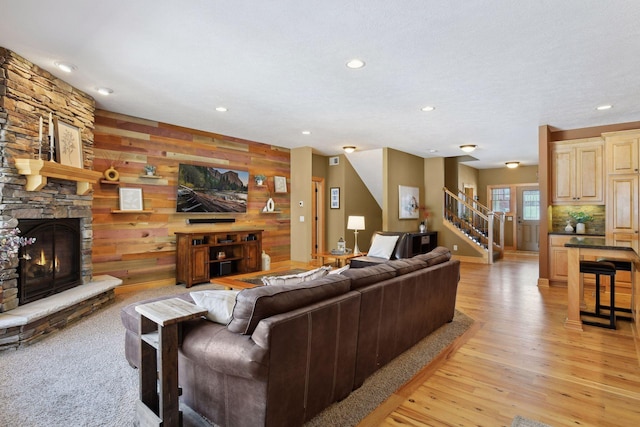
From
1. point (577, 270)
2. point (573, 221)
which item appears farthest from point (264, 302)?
point (573, 221)

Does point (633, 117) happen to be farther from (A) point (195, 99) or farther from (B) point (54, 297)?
(B) point (54, 297)

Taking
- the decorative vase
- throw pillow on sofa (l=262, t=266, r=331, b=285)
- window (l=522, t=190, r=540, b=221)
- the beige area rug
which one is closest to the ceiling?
throw pillow on sofa (l=262, t=266, r=331, b=285)

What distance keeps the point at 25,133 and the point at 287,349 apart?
11.3 ft

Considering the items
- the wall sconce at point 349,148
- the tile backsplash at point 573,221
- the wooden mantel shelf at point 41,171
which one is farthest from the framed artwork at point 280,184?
the tile backsplash at point 573,221

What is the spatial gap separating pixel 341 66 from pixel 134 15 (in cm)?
174

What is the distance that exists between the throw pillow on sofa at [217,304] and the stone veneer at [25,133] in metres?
2.33

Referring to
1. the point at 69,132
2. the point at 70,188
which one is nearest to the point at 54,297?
the point at 70,188

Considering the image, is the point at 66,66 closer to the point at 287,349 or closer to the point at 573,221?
the point at 287,349

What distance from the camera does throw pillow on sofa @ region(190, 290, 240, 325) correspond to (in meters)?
1.96

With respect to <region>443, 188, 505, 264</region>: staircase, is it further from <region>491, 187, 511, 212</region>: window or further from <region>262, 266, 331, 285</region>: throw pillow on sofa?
<region>262, 266, 331, 285</region>: throw pillow on sofa

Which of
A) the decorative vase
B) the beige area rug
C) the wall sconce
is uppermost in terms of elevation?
the wall sconce

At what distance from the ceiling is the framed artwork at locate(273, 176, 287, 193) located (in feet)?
6.37

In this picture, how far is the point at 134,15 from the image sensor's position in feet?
8.22

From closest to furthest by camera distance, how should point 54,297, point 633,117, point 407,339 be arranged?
point 407,339, point 54,297, point 633,117
